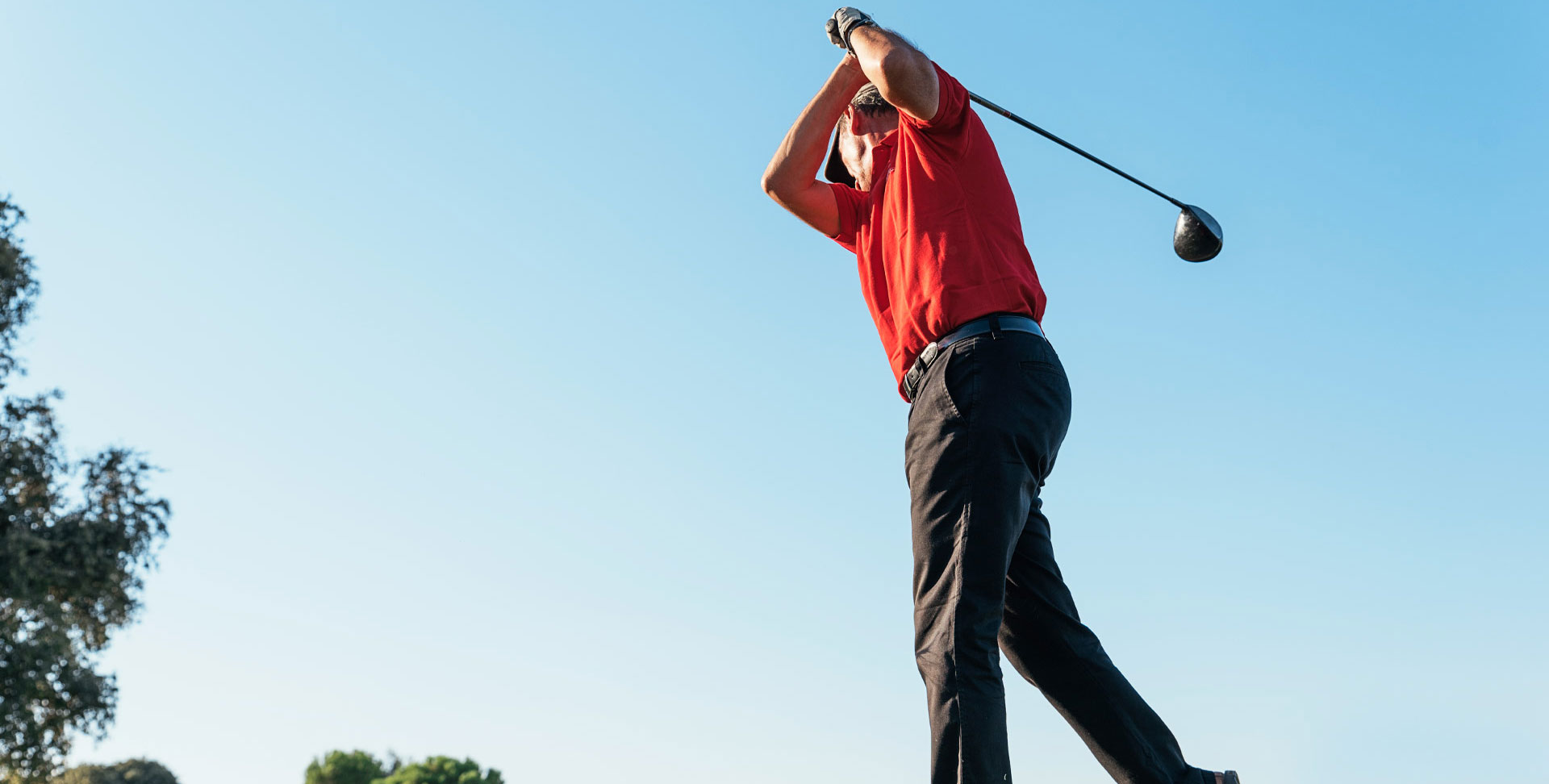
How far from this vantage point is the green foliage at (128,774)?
131ft

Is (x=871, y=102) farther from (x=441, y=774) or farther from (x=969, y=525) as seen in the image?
(x=441, y=774)

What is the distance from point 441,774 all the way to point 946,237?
230 feet

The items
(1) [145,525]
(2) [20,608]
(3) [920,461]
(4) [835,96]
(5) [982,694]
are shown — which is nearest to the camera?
(5) [982,694]

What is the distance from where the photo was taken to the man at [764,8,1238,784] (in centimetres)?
360

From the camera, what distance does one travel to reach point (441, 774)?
67375 millimetres

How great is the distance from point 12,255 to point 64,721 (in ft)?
32.9

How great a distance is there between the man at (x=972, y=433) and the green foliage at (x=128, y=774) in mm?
43214

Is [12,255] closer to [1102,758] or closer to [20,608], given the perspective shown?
[20,608]

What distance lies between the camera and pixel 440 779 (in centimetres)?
6712

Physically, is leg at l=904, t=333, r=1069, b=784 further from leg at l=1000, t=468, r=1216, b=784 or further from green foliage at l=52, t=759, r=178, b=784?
green foliage at l=52, t=759, r=178, b=784

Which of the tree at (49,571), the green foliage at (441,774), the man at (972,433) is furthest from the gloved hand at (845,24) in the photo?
the green foliage at (441,774)

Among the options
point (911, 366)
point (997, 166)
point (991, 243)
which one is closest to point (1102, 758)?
point (911, 366)

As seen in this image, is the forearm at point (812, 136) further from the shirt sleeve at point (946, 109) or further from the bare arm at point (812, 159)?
the shirt sleeve at point (946, 109)

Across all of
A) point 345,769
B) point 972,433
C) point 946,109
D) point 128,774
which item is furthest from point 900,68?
point 345,769
